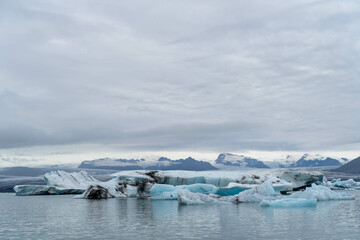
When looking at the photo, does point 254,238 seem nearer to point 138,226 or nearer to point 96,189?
point 138,226

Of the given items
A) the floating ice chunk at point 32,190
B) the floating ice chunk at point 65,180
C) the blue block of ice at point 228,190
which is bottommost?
the floating ice chunk at point 32,190

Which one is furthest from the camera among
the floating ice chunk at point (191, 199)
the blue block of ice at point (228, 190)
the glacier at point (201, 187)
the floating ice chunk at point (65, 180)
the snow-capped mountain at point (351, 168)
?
the snow-capped mountain at point (351, 168)

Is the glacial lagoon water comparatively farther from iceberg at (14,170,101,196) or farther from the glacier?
iceberg at (14,170,101,196)

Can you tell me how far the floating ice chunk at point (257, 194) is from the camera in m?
27.3

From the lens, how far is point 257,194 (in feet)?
92.2

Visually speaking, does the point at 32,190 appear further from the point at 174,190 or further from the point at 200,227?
the point at 200,227

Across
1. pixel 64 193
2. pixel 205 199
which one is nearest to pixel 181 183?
pixel 205 199

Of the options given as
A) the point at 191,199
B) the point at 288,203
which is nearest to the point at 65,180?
the point at 191,199

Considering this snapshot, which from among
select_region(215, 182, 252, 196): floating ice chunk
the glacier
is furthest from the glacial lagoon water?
select_region(215, 182, 252, 196): floating ice chunk

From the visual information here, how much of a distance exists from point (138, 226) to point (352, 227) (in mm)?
7719

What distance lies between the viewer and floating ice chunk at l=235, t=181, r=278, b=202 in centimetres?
2733

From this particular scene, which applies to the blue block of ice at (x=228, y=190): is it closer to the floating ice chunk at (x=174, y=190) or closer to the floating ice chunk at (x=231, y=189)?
the floating ice chunk at (x=231, y=189)

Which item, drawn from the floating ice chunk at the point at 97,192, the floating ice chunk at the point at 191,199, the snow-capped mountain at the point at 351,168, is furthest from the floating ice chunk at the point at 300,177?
the snow-capped mountain at the point at 351,168

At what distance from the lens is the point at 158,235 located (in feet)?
43.0
